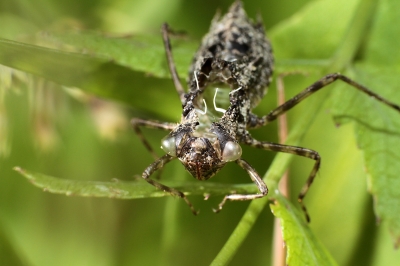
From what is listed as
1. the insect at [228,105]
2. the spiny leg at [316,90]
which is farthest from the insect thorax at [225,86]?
the spiny leg at [316,90]

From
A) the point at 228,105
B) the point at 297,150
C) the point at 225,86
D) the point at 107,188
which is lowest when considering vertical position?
the point at 107,188

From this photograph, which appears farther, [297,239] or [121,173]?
[121,173]

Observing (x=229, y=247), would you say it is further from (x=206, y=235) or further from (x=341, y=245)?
(x=341, y=245)

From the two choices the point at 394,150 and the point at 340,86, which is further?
the point at 340,86

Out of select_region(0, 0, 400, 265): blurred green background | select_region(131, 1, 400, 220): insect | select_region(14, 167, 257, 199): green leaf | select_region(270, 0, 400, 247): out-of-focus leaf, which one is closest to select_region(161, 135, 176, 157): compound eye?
select_region(131, 1, 400, 220): insect

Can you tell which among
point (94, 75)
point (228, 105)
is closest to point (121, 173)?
point (94, 75)

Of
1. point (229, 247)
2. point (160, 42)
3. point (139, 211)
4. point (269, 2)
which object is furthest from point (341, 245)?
point (269, 2)

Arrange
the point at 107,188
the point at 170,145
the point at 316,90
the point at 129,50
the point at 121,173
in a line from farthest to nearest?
the point at 121,173, the point at 129,50, the point at 316,90, the point at 170,145, the point at 107,188

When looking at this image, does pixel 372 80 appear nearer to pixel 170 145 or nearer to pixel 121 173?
pixel 170 145
